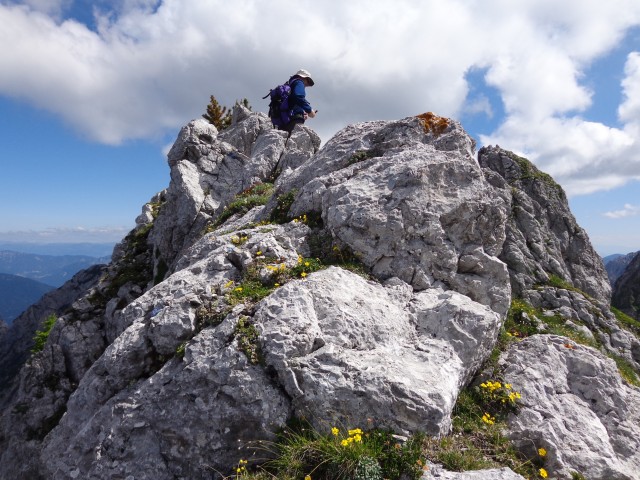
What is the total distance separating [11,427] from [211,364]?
66.2ft

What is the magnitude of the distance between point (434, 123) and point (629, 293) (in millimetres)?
143583

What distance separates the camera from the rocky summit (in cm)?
758

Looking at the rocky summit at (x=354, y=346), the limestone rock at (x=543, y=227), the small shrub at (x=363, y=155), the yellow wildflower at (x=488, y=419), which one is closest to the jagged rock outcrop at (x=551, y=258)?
the limestone rock at (x=543, y=227)

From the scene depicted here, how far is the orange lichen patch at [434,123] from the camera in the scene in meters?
16.0

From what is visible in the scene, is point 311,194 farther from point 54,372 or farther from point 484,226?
point 54,372

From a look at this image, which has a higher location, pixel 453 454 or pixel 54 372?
pixel 453 454

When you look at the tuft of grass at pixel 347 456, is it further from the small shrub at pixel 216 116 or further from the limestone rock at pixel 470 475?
the small shrub at pixel 216 116

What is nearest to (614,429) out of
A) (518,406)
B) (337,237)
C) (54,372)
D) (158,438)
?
(518,406)

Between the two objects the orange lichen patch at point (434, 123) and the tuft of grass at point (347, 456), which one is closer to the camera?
the tuft of grass at point (347, 456)

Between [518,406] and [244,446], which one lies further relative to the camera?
[518,406]

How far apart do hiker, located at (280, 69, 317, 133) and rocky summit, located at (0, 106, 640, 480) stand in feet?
36.1

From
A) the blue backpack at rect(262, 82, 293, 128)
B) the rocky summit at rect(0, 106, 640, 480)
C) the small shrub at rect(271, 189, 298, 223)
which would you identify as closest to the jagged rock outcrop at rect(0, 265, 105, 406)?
the blue backpack at rect(262, 82, 293, 128)

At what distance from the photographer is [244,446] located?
291 inches

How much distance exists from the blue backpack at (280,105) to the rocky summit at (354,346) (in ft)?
40.4
